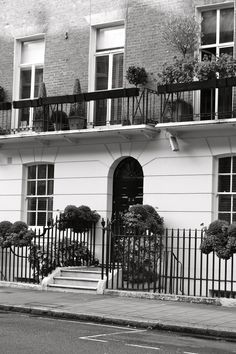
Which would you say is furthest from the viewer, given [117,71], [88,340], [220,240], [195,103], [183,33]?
[117,71]

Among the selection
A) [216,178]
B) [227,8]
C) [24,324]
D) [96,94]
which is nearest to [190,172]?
[216,178]

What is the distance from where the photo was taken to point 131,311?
1184 cm

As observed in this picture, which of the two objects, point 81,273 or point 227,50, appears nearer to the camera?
point 81,273

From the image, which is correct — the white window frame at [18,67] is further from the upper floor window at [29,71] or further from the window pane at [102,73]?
the window pane at [102,73]

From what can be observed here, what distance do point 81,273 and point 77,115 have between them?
449 centimetres

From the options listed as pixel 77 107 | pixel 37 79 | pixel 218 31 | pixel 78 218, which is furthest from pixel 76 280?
pixel 218 31

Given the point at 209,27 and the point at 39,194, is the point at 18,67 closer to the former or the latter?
the point at 39,194

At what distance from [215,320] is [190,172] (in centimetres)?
565

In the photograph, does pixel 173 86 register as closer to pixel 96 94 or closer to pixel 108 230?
pixel 96 94

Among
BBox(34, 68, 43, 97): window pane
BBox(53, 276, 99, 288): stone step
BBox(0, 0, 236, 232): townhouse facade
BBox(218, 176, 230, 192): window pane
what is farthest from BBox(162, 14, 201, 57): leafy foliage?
BBox(53, 276, 99, 288): stone step

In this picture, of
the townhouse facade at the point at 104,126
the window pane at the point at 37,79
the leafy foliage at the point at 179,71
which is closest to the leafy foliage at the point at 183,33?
the leafy foliage at the point at 179,71

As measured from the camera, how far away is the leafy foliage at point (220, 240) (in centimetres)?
1312

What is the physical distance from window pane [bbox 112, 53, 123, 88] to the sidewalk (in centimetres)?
631

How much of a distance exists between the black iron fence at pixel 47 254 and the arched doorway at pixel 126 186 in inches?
37.9
